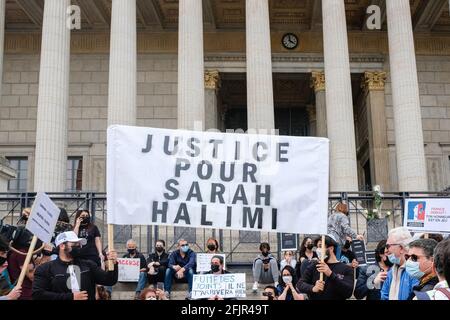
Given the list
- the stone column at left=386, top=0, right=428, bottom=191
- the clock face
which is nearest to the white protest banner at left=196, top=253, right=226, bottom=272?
the stone column at left=386, top=0, right=428, bottom=191

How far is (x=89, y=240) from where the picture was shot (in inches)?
551

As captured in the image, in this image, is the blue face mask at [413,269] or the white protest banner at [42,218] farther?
the white protest banner at [42,218]

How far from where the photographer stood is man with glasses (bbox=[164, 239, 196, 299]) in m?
16.3

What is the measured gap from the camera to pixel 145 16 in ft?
126

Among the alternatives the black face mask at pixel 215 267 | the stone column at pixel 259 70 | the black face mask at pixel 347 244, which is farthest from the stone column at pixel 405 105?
the black face mask at pixel 215 267

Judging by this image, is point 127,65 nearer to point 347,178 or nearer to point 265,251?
point 347,178

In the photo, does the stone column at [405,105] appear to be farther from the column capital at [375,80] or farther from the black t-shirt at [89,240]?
the black t-shirt at [89,240]

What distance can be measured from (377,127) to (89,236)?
2607cm

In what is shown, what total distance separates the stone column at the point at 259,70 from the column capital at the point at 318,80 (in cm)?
887

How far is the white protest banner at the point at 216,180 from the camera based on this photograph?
33.4 ft

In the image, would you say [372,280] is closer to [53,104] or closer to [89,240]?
[89,240]

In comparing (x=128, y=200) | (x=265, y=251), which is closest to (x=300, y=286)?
(x=128, y=200)
